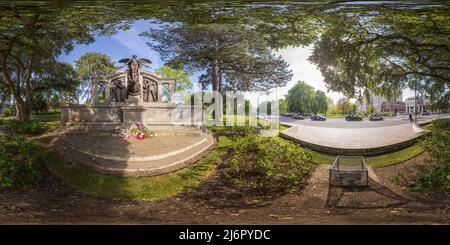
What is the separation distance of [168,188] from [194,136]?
1.52ft

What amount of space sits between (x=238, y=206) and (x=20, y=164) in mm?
1821

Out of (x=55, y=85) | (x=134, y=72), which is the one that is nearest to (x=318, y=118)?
(x=134, y=72)

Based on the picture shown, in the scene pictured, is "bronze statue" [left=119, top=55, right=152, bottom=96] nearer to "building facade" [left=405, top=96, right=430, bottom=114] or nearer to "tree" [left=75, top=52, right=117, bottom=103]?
"tree" [left=75, top=52, right=117, bottom=103]

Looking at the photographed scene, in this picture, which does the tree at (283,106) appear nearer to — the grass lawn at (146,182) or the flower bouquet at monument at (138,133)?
the grass lawn at (146,182)

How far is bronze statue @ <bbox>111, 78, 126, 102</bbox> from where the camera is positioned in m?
2.33

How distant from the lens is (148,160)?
2.36 metres

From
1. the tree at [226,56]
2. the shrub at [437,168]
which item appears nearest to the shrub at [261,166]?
the tree at [226,56]

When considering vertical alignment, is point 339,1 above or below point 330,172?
above

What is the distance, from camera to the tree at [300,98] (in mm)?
2316

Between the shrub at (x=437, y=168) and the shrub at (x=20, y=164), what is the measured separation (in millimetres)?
3175

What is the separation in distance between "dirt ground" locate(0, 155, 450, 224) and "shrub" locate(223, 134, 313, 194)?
9 cm
